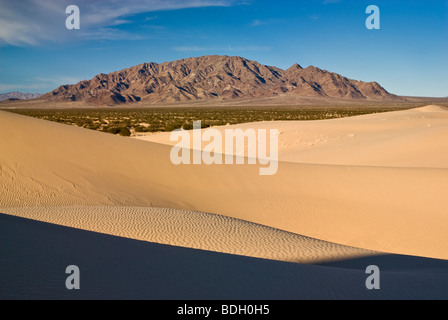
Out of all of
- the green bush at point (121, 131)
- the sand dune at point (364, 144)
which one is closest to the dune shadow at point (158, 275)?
the sand dune at point (364, 144)

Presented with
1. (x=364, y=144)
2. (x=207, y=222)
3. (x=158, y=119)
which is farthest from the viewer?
(x=158, y=119)

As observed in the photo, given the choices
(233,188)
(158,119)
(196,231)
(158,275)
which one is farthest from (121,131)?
(158,275)

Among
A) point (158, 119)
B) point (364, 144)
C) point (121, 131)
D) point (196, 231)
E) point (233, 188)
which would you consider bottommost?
point (196, 231)

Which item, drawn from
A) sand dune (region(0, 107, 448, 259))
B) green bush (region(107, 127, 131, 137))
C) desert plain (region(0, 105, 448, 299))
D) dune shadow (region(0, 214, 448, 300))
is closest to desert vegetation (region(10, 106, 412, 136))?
green bush (region(107, 127, 131, 137))

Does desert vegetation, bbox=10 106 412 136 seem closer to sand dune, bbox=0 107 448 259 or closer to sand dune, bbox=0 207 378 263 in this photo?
sand dune, bbox=0 107 448 259

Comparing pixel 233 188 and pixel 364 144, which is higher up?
pixel 364 144

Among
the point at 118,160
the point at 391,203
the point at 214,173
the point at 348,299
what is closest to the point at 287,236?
the point at 348,299

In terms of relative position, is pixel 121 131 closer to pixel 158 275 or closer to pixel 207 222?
pixel 207 222
